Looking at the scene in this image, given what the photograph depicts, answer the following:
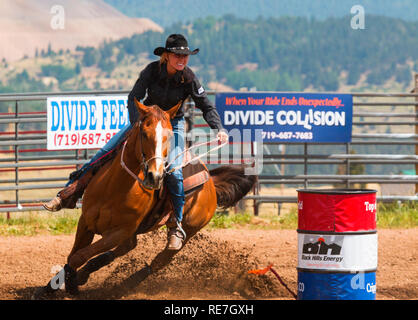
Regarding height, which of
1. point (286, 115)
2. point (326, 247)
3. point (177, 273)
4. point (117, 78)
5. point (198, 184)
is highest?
point (117, 78)

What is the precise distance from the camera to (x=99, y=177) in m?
6.58

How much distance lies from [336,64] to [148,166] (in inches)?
7559

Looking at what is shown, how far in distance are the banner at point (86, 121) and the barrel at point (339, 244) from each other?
20.2 feet

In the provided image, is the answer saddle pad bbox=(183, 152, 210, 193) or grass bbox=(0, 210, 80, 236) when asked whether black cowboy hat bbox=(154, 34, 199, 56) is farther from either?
grass bbox=(0, 210, 80, 236)

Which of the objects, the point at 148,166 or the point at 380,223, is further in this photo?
the point at 380,223

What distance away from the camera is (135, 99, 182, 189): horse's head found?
5.69 metres

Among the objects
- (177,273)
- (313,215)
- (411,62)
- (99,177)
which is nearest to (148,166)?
(99,177)

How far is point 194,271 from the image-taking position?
27.0 feet

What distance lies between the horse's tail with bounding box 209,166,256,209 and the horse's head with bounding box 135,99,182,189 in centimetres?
220

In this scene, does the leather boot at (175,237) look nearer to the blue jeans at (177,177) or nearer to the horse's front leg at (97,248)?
the blue jeans at (177,177)

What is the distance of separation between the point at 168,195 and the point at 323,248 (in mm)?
1601

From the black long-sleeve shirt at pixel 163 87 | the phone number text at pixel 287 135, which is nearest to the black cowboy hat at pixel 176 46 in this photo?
the black long-sleeve shirt at pixel 163 87

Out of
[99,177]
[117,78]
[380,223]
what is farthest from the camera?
[117,78]
